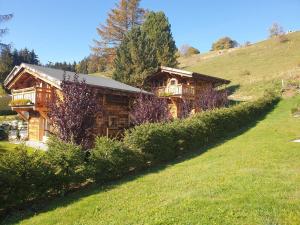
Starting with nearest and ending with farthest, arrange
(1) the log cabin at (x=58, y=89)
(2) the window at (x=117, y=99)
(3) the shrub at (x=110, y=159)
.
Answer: (3) the shrub at (x=110, y=159) → (1) the log cabin at (x=58, y=89) → (2) the window at (x=117, y=99)

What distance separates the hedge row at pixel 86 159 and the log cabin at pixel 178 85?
1160 cm

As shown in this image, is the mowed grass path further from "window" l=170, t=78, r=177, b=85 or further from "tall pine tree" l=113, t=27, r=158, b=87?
"tall pine tree" l=113, t=27, r=158, b=87

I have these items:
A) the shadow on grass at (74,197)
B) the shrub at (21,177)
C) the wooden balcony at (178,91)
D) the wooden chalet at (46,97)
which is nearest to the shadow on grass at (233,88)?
the wooden balcony at (178,91)

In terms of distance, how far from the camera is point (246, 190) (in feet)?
29.9

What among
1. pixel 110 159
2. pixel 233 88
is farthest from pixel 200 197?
pixel 233 88

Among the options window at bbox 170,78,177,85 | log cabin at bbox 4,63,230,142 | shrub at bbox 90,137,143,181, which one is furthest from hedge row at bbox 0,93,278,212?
window at bbox 170,78,177,85

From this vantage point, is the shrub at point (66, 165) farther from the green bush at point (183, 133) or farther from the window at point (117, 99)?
the window at point (117, 99)

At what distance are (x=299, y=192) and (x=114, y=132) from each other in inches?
670

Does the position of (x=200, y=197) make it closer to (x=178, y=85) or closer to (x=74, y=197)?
(x=74, y=197)

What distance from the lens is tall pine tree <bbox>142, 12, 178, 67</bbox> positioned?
153 ft

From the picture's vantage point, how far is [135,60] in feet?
129

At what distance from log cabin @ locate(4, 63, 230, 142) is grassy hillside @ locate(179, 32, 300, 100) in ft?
55.5

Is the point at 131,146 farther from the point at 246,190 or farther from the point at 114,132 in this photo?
the point at 114,132

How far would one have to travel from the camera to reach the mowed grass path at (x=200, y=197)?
7.51 meters
